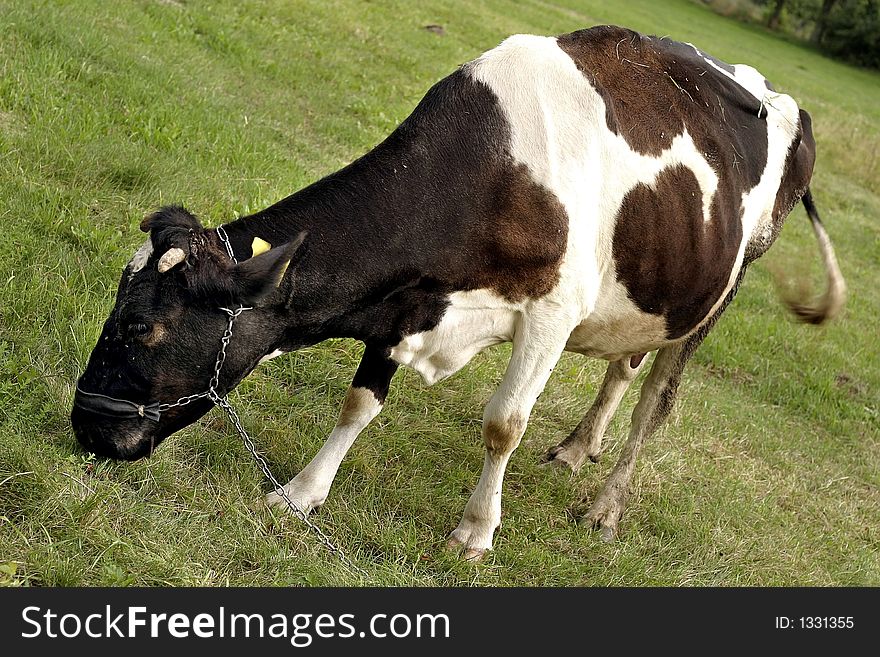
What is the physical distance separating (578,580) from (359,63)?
32.7ft

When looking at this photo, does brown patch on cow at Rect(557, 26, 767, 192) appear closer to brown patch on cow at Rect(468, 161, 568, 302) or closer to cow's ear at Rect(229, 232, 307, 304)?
brown patch on cow at Rect(468, 161, 568, 302)

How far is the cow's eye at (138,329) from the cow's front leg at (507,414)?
1.78 meters

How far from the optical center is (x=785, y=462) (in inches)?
296

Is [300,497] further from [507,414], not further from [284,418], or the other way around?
[507,414]

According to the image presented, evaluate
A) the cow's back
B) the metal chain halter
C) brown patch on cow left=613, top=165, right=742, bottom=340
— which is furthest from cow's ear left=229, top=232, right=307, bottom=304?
brown patch on cow left=613, top=165, right=742, bottom=340

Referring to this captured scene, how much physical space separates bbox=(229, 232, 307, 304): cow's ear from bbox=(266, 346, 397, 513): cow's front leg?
3.95 ft

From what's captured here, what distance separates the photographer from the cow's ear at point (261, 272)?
3809 millimetres

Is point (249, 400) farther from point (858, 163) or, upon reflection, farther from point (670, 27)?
point (670, 27)

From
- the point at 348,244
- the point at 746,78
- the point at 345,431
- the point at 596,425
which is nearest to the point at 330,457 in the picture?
the point at 345,431

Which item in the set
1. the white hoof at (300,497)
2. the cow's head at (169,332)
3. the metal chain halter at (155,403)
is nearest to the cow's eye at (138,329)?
the cow's head at (169,332)

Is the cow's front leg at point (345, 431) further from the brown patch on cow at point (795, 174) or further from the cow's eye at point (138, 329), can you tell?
the brown patch on cow at point (795, 174)

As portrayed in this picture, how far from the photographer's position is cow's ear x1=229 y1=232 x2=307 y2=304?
150 inches

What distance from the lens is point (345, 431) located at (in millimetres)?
5191

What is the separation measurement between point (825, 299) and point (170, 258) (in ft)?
14.0
